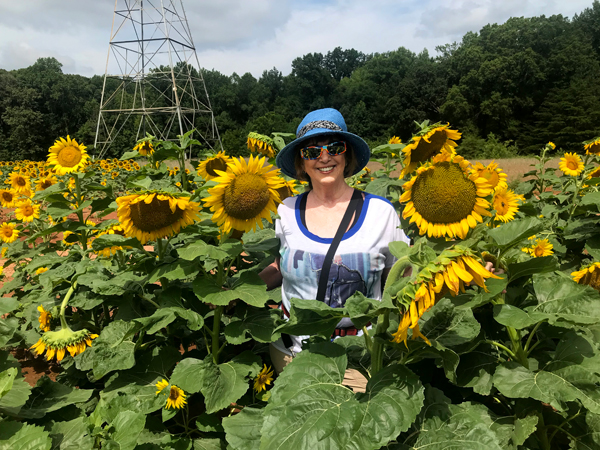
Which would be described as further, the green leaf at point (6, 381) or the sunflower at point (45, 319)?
the sunflower at point (45, 319)

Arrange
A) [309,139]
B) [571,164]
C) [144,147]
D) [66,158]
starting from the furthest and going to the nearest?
[571,164] < [144,147] < [66,158] < [309,139]

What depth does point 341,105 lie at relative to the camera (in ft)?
180

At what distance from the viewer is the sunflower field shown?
1283mm

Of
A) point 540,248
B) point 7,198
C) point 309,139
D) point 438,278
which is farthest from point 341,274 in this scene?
point 7,198

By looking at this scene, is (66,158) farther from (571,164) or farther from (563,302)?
(571,164)

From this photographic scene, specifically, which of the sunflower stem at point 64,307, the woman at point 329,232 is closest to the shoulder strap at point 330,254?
the woman at point 329,232

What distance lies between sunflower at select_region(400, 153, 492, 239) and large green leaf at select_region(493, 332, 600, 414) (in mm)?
518

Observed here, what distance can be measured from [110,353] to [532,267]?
80.5 inches

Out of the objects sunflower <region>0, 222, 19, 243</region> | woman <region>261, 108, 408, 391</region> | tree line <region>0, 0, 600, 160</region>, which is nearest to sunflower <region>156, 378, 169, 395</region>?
woman <region>261, 108, 408, 391</region>

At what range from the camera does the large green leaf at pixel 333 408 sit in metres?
1.20

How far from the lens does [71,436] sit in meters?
1.73

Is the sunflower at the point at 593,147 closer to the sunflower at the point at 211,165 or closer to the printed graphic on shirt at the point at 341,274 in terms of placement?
the printed graphic on shirt at the point at 341,274

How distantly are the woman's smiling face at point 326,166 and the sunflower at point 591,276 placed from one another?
1.26 m

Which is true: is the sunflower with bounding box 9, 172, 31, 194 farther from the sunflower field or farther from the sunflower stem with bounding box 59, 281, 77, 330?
the sunflower stem with bounding box 59, 281, 77, 330
